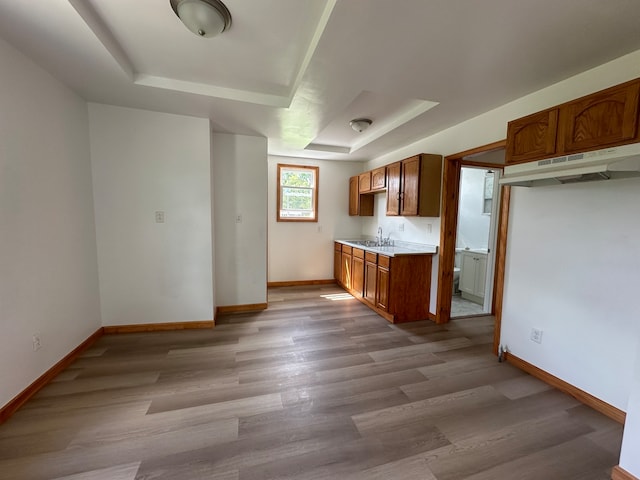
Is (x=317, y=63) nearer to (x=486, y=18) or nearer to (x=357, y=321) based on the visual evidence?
(x=486, y=18)

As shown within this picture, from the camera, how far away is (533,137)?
204 centimetres

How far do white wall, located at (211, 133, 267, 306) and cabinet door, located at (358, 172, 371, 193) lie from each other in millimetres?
1948

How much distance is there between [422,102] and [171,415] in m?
3.58

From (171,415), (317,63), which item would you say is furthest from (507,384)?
(317,63)

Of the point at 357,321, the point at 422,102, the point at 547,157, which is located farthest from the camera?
the point at 357,321

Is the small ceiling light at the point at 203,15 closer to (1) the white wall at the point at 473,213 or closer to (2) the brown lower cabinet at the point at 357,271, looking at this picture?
(2) the brown lower cabinet at the point at 357,271

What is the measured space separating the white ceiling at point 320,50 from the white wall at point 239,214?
0.76 metres

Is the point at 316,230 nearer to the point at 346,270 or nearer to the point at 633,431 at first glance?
the point at 346,270

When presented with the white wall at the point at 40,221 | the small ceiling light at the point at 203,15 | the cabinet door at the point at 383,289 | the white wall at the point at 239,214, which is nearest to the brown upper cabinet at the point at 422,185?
the cabinet door at the point at 383,289

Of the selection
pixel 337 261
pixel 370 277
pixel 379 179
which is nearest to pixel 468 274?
pixel 370 277

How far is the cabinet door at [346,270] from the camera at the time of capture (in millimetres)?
4752

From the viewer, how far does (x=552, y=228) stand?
2.21 metres

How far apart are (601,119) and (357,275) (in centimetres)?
331

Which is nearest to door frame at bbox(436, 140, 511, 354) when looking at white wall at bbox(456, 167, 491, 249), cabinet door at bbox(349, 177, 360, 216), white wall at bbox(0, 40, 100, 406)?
white wall at bbox(456, 167, 491, 249)
